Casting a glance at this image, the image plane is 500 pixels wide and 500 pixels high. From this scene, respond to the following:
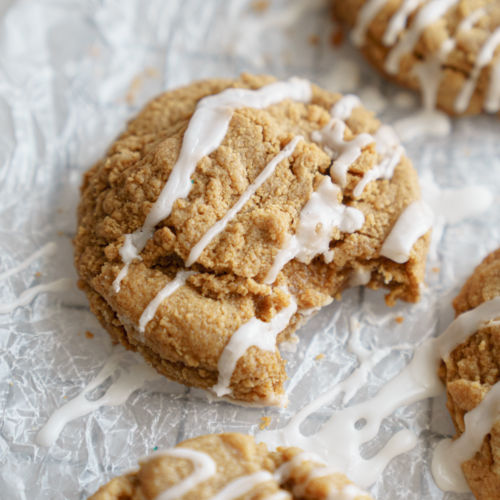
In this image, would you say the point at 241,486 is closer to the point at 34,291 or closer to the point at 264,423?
the point at 264,423

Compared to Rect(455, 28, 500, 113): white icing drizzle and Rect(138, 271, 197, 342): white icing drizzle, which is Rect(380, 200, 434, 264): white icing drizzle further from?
Rect(455, 28, 500, 113): white icing drizzle

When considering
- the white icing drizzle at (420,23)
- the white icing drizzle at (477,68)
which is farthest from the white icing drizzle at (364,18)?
the white icing drizzle at (477,68)

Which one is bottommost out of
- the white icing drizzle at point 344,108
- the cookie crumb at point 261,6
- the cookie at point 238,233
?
the cookie at point 238,233

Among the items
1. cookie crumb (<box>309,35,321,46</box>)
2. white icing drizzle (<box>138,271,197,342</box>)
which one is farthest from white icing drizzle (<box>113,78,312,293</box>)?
cookie crumb (<box>309,35,321,46</box>)

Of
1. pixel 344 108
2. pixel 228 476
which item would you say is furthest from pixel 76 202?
pixel 228 476

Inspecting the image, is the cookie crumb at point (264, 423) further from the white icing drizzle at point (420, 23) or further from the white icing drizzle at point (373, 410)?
the white icing drizzle at point (420, 23)

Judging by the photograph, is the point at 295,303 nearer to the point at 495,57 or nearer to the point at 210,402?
the point at 210,402
